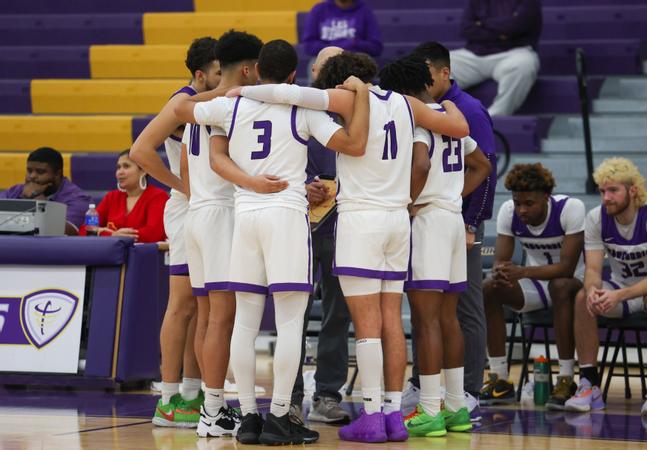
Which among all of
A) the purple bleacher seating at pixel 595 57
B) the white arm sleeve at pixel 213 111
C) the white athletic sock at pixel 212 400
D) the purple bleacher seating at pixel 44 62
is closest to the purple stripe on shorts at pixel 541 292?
the white athletic sock at pixel 212 400

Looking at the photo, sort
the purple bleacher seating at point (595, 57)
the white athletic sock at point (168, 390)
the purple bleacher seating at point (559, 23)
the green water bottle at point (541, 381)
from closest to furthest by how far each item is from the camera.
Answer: the white athletic sock at point (168, 390), the green water bottle at point (541, 381), the purple bleacher seating at point (595, 57), the purple bleacher seating at point (559, 23)

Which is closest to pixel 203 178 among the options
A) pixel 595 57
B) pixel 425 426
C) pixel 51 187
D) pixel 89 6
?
pixel 425 426

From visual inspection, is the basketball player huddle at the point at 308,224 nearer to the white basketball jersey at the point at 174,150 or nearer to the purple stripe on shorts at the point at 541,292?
the white basketball jersey at the point at 174,150

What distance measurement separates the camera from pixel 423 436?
5.30m

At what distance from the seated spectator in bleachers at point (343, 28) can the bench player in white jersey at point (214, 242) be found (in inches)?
192

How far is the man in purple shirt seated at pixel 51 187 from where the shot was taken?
776cm

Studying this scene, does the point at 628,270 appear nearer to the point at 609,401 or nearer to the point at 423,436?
the point at 609,401

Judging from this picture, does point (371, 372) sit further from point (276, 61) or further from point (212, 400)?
point (276, 61)

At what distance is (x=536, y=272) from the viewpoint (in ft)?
22.6

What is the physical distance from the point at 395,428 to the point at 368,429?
0.13m

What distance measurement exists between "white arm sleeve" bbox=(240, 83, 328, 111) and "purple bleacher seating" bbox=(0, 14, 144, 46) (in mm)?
7776

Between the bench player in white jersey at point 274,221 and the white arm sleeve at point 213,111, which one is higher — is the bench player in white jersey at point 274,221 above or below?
below

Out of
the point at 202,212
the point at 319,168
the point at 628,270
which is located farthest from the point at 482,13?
the point at 202,212

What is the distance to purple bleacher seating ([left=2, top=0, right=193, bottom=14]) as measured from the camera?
12.8 meters
